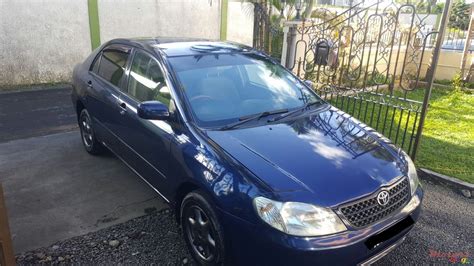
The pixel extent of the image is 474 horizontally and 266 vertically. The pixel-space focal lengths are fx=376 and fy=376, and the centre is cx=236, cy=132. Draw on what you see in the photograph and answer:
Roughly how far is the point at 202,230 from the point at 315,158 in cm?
98

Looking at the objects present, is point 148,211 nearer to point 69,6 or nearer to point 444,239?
point 444,239

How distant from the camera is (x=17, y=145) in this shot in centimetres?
512

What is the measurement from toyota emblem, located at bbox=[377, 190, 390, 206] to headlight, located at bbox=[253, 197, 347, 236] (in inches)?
14.8

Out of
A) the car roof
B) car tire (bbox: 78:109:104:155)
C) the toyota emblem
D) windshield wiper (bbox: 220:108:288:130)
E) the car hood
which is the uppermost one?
the car roof

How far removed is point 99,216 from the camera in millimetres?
3592

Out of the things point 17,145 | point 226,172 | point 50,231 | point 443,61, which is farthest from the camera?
point 443,61

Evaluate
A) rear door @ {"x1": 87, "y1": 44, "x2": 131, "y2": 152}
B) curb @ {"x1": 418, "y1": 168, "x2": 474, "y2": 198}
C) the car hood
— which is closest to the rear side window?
rear door @ {"x1": 87, "y1": 44, "x2": 131, "y2": 152}

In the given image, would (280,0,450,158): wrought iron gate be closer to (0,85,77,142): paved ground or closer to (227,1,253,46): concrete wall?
(227,1,253,46): concrete wall

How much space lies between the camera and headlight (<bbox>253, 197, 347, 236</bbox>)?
7.44ft

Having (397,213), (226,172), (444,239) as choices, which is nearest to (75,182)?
(226,172)

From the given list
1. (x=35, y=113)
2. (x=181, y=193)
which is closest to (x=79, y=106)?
(x=35, y=113)

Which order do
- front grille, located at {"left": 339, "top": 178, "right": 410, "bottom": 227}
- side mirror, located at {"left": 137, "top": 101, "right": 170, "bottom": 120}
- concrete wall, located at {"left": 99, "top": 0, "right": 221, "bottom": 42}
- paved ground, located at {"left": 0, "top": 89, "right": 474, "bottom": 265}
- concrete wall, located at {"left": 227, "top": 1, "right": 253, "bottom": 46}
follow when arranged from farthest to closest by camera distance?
concrete wall, located at {"left": 227, "top": 1, "right": 253, "bottom": 46}, concrete wall, located at {"left": 99, "top": 0, "right": 221, "bottom": 42}, paved ground, located at {"left": 0, "top": 89, "right": 474, "bottom": 265}, side mirror, located at {"left": 137, "top": 101, "right": 170, "bottom": 120}, front grille, located at {"left": 339, "top": 178, "right": 410, "bottom": 227}

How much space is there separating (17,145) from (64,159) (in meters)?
Result: 0.89

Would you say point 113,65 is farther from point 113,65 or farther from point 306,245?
point 306,245
